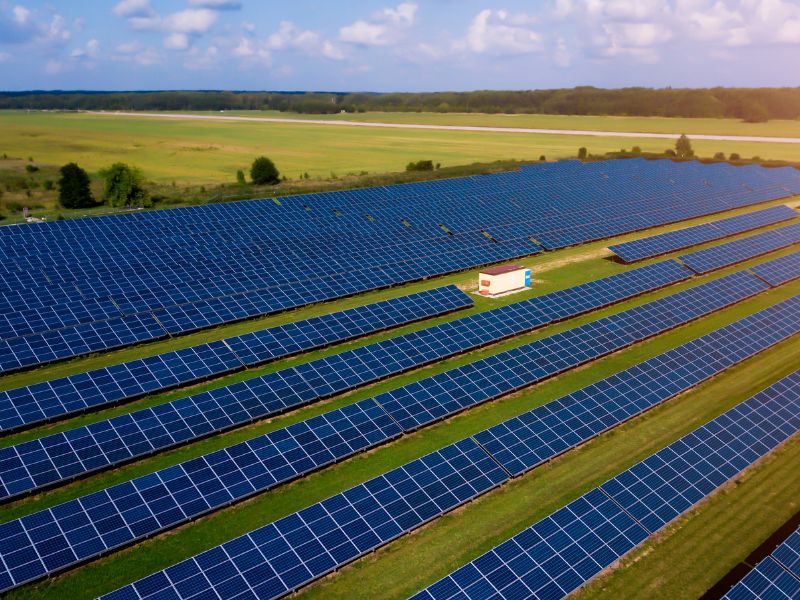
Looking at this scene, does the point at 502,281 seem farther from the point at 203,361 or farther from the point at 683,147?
the point at 683,147

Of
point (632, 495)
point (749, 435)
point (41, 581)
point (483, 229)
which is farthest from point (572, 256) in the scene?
point (41, 581)

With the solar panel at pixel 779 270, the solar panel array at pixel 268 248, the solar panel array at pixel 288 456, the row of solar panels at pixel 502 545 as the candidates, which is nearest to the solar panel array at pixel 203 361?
the solar panel array at pixel 268 248

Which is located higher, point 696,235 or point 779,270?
point 696,235

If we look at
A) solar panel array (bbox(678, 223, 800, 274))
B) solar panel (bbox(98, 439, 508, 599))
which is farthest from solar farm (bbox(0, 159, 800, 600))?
solar panel array (bbox(678, 223, 800, 274))

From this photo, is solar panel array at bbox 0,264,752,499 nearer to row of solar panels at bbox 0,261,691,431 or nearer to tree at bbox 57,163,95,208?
row of solar panels at bbox 0,261,691,431

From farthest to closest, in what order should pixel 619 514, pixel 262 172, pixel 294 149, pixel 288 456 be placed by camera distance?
pixel 294 149 → pixel 262 172 → pixel 288 456 → pixel 619 514

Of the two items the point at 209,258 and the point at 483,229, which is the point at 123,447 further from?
the point at 483,229

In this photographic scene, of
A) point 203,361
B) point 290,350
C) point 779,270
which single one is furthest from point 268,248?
point 779,270
